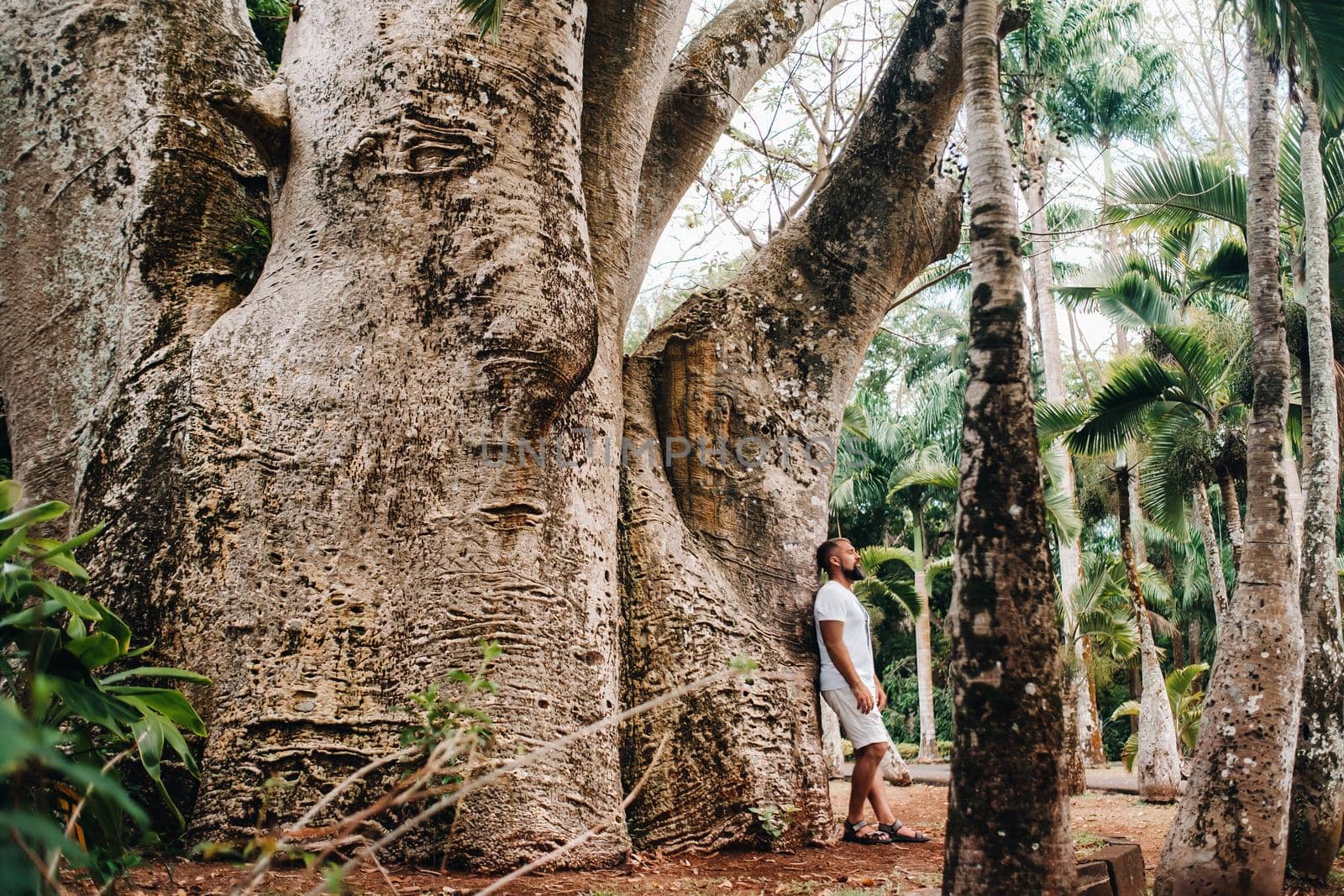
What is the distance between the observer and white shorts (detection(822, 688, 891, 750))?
5.18 metres

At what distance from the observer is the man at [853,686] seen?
499 cm

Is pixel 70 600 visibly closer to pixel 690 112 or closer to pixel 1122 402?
pixel 690 112

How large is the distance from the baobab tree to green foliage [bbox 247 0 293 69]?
191 cm

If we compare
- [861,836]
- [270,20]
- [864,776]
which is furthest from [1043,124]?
[861,836]

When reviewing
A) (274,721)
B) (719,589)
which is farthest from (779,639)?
(274,721)

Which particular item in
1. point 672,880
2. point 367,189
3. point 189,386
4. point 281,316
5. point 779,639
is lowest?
point 672,880

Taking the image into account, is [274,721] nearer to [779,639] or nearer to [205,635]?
[205,635]

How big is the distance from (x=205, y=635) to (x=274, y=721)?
486 millimetres

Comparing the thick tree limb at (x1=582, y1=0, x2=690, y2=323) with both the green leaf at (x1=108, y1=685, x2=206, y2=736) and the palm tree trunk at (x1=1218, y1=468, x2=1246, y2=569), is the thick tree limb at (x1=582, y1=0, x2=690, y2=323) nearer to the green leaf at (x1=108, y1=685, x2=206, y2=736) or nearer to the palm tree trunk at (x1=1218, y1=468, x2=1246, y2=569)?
the green leaf at (x1=108, y1=685, x2=206, y2=736)

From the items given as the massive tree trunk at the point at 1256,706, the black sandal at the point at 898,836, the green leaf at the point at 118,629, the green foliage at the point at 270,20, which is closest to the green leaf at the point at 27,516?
the green leaf at the point at 118,629

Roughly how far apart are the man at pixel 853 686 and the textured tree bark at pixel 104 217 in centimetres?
332

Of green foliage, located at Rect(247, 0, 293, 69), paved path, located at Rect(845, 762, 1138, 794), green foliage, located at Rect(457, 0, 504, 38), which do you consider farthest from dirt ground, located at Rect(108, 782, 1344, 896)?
paved path, located at Rect(845, 762, 1138, 794)

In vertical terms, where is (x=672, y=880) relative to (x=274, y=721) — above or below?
below

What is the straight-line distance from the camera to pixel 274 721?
3.74 meters
